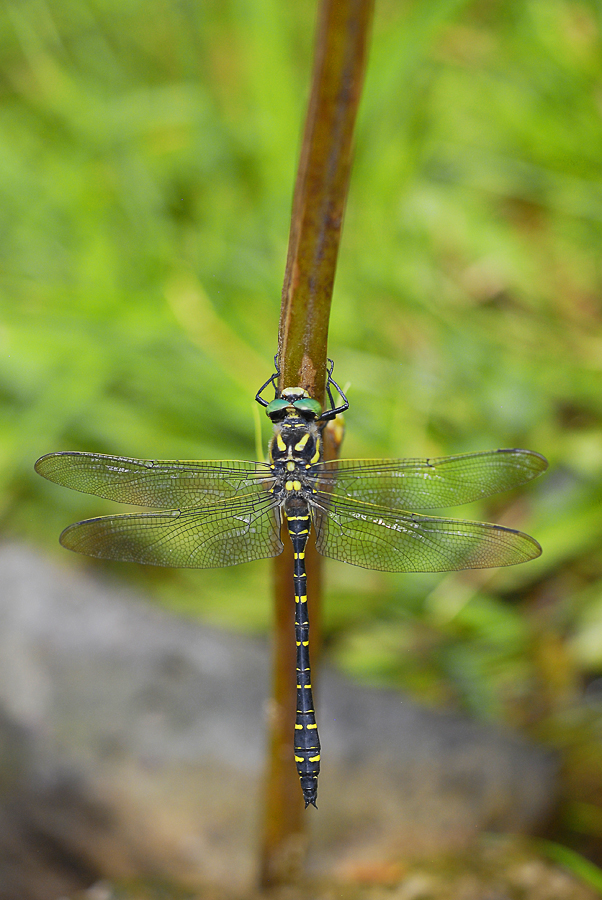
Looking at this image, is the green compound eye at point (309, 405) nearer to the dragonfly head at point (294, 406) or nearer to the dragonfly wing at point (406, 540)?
the dragonfly head at point (294, 406)

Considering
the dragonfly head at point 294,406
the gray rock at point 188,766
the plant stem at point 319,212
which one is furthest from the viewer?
the gray rock at point 188,766

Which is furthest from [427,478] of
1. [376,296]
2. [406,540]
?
[376,296]

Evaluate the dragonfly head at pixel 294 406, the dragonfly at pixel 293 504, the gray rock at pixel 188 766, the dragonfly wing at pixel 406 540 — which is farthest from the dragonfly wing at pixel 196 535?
the gray rock at pixel 188 766

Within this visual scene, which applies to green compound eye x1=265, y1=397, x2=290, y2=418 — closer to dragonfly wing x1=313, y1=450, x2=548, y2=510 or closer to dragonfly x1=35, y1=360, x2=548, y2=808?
dragonfly x1=35, y1=360, x2=548, y2=808

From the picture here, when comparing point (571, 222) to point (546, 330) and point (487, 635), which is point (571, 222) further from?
point (487, 635)

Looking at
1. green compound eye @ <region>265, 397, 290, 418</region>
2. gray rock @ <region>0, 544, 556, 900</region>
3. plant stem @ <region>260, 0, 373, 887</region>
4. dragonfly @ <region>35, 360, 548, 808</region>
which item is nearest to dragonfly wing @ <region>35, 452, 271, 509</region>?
dragonfly @ <region>35, 360, 548, 808</region>

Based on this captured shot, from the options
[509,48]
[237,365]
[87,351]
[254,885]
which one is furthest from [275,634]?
[509,48]

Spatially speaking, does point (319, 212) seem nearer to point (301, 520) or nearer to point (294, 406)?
point (294, 406)
